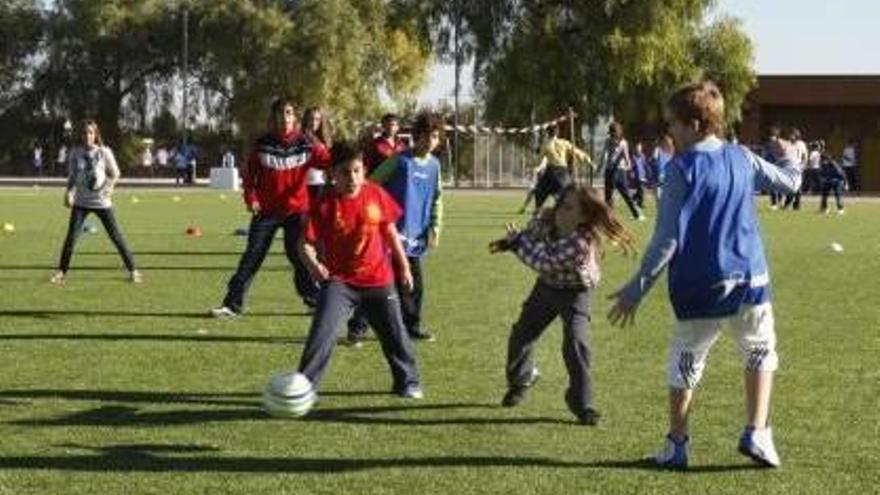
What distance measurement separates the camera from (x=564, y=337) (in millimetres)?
8328

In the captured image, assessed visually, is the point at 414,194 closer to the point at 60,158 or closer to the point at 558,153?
the point at 558,153

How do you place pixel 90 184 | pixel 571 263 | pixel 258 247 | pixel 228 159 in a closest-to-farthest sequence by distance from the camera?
1. pixel 571 263
2. pixel 258 247
3. pixel 90 184
4. pixel 228 159

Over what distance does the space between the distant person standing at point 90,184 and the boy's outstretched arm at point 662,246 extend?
9.49 metres

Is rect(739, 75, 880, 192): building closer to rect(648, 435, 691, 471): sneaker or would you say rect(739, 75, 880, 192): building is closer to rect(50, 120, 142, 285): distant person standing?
rect(50, 120, 142, 285): distant person standing

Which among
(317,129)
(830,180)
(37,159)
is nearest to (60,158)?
(37,159)

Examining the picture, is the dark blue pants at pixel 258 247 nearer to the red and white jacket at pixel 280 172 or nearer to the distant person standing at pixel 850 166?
the red and white jacket at pixel 280 172

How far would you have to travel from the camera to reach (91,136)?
15.3 meters

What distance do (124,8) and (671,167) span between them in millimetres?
70774

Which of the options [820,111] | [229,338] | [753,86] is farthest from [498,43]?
[229,338]

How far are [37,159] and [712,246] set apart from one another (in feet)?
231

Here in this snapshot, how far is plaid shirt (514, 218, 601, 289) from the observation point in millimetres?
8156

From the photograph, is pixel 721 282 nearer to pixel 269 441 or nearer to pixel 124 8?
pixel 269 441

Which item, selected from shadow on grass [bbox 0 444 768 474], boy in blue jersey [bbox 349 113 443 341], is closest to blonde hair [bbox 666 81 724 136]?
shadow on grass [bbox 0 444 768 474]

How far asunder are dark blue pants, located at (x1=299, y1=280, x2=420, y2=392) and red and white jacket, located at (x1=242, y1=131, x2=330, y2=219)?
3599mm
